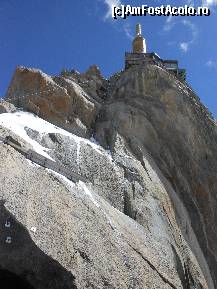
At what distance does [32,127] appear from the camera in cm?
3055

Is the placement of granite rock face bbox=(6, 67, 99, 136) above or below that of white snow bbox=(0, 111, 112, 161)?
above

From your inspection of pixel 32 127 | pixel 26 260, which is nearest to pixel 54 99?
pixel 32 127

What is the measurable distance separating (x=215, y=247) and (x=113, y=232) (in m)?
13.8

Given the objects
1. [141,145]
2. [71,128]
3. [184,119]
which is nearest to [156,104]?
[184,119]

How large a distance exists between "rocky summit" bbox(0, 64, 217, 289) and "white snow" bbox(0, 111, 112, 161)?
116mm

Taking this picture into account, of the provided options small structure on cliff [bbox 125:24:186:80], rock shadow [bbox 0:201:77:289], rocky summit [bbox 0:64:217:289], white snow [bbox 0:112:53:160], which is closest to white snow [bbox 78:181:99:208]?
rocky summit [bbox 0:64:217:289]

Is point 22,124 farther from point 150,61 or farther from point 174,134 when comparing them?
point 150,61

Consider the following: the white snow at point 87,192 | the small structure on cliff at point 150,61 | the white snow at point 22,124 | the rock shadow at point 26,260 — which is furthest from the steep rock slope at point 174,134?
the rock shadow at point 26,260

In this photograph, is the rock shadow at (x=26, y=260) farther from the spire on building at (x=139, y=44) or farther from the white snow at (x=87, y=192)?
the spire on building at (x=139, y=44)

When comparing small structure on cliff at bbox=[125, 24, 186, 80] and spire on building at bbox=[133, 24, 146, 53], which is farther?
spire on building at bbox=[133, 24, 146, 53]

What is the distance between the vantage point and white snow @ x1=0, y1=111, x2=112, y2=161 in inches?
1118

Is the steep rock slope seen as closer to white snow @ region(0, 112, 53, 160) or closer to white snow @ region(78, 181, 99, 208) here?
white snow @ region(0, 112, 53, 160)

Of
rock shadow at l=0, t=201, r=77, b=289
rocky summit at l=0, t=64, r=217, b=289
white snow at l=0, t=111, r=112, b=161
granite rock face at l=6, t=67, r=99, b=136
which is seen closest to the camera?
rock shadow at l=0, t=201, r=77, b=289

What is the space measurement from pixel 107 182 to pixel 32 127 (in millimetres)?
5735
